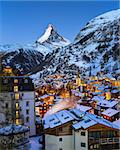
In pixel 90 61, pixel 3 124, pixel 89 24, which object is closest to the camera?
pixel 3 124

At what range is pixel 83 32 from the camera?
199 feet

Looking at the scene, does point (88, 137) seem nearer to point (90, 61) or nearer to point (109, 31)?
point (90, 61)

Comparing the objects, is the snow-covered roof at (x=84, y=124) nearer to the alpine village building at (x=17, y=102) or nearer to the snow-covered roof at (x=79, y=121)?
the snow-covered roof at (x=79, y=121)

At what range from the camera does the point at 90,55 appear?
4516 centimetres

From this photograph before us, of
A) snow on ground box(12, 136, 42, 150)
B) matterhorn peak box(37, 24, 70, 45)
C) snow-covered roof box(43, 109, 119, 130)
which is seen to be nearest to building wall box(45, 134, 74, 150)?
snow-covered roof box(43, 109, 119, 130)

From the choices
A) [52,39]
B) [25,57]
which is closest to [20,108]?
[25,57]

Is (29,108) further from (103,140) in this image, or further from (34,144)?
(103,140)

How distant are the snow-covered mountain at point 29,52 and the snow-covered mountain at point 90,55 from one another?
4.46 meters

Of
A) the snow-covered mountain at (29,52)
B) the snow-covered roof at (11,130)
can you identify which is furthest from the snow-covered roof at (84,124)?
the snow-covered mountain at (29,52)

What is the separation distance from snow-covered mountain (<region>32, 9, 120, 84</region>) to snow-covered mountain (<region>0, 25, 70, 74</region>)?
446 cm

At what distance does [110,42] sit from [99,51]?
2044 millimetres

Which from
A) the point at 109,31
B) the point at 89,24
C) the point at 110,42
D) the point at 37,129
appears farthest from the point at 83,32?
the point at 37,129

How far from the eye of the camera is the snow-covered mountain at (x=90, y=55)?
128 feet

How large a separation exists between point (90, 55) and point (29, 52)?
1134 inches
